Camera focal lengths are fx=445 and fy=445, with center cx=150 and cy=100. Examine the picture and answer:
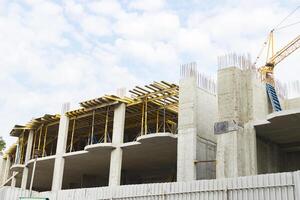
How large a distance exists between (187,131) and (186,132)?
8 centimetres

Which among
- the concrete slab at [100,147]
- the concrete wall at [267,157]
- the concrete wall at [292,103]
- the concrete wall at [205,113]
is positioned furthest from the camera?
the concrete slab at [100,147]

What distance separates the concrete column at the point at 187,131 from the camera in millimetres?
23312

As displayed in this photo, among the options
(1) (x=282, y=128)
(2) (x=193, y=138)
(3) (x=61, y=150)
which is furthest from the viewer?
(3) (x=61, y=150)

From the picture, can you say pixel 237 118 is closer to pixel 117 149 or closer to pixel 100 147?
pixel 117 149

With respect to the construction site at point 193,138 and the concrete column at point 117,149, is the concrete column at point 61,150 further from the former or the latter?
the concrete column at point 117,149

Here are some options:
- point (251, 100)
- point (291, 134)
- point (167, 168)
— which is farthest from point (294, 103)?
point (167, 168)

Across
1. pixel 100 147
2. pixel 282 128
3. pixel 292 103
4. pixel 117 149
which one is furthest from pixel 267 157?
pixel 100 147

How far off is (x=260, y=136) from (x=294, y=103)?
5.36 meters

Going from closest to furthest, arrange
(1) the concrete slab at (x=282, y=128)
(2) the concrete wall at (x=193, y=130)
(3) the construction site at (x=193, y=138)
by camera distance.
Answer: (3) the construction site at (x=193, y=138) < (1) the concrete slab at (x=282, y=128) < (2) the concrete wall at (x=193, y=130)

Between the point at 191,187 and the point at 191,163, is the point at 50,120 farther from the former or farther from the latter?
the point at 191,187

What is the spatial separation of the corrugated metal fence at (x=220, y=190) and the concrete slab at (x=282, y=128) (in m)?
8.60

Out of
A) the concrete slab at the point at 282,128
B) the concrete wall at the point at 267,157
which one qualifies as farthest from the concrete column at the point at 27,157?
the concrete slab at the point at 282,128

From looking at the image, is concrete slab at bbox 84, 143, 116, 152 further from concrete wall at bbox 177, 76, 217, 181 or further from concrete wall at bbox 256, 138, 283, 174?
concrete wall at bbox 256, 138, 283, 174

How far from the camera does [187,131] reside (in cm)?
2422
